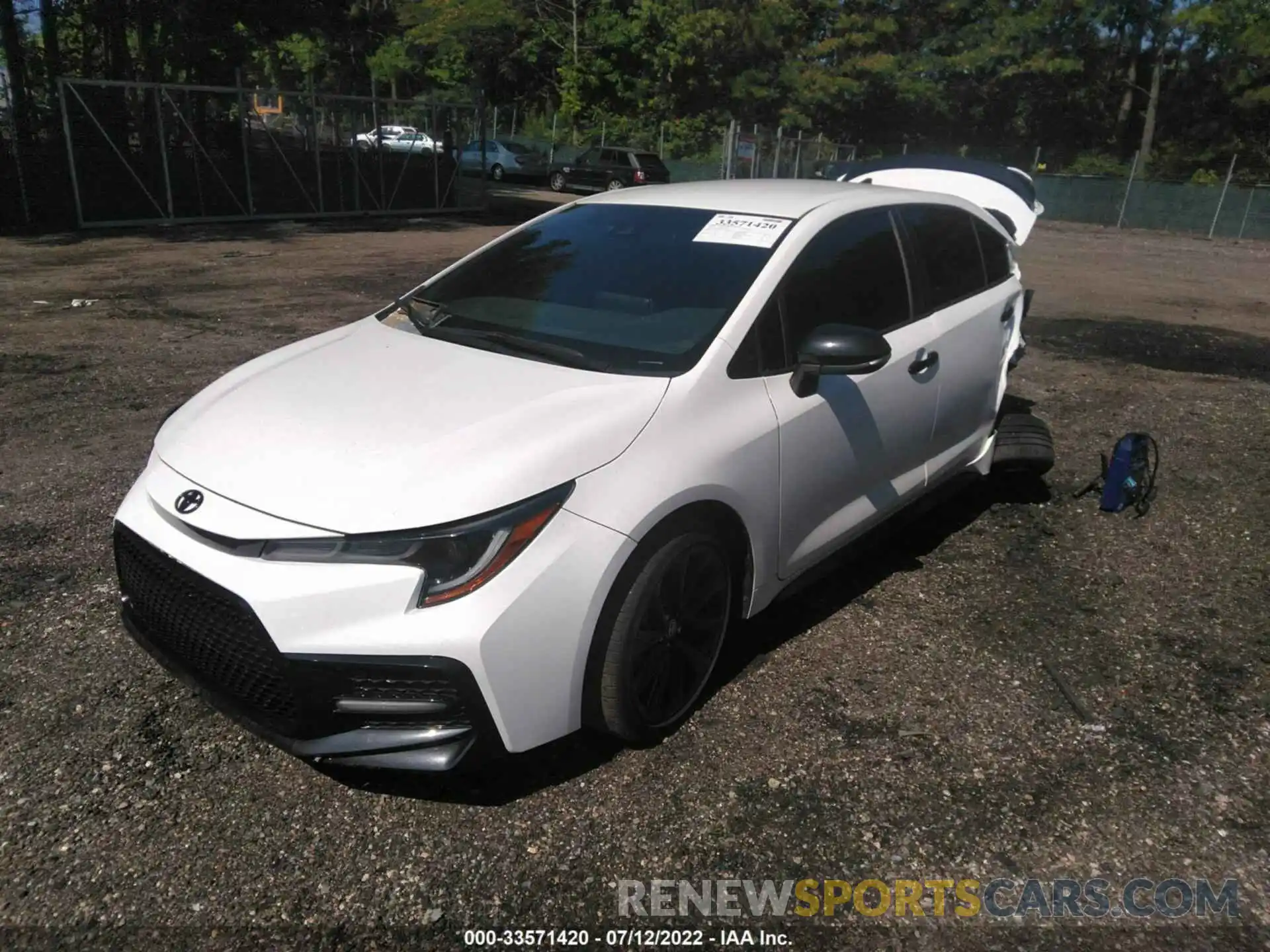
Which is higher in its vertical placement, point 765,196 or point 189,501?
point 765,196

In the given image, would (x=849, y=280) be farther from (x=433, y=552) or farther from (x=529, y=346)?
(x=433, y=552)

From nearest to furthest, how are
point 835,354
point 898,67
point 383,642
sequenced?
point 383,642 → point 835,354 → point 898,67

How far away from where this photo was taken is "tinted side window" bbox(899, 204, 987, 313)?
402 centimetres

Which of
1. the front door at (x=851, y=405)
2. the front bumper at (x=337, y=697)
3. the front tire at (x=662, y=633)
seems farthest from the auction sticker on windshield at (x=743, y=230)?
the front bumper at (x=337, y=697)

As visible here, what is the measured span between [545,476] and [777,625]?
1605 mm

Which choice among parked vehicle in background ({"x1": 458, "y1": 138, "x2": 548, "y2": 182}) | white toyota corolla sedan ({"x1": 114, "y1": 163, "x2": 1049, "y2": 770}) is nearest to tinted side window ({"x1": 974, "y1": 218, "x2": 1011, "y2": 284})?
white toyota corolla sedan ({"x1": 114, "y1": 163, "x2": 1049, "y2": 770})

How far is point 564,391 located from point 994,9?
45.4 metres

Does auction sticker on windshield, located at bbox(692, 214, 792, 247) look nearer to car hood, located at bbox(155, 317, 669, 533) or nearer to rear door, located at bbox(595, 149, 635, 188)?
car hood, located at bbox(155, 317, 669, 533)

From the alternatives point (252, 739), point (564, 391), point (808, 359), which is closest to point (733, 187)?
point (808, 359)

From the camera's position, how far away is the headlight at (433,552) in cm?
231

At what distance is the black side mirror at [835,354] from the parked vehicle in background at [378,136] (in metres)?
19.3

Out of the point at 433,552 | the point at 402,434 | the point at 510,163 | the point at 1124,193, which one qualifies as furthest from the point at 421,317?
the point at 510,163

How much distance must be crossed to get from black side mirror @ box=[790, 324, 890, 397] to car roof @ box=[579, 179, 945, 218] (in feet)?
2.10

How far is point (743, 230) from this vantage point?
3.42m
